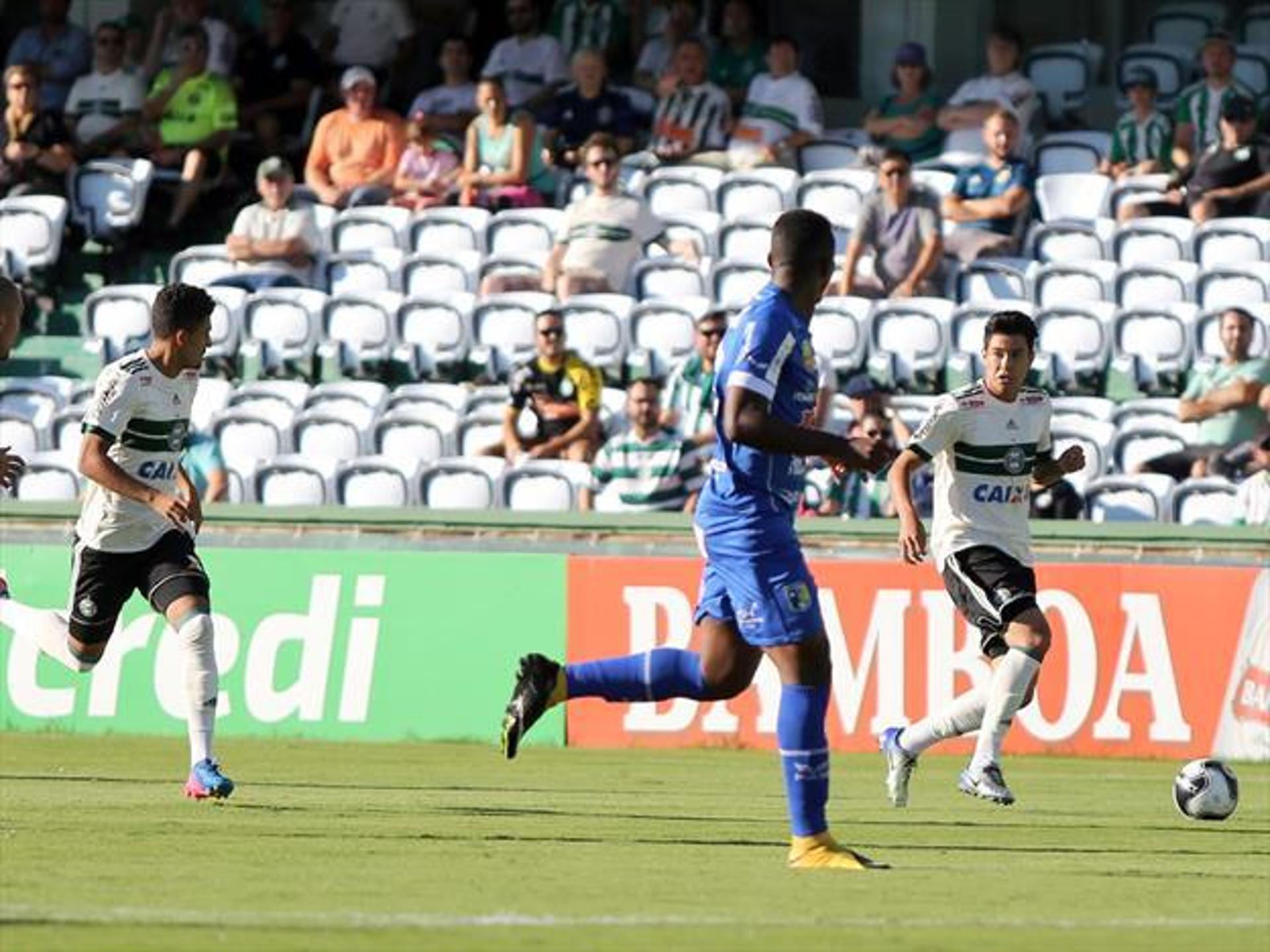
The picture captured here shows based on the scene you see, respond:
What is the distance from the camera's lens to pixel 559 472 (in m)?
19.2

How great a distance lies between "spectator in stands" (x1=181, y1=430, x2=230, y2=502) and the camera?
19.4 m

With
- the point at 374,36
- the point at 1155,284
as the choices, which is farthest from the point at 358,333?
the point at 1155,284

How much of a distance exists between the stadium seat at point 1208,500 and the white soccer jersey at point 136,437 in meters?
7.71

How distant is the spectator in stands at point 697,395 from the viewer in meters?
18.6

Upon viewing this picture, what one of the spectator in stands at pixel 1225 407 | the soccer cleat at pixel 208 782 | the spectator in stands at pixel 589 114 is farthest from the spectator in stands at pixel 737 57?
the soccer cleat at pixel 208 782

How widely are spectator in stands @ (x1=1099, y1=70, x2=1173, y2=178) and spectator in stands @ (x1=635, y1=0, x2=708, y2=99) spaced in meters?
3.32

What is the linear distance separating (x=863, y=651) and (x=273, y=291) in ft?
21.9

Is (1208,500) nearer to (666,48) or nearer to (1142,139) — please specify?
(1142,139)

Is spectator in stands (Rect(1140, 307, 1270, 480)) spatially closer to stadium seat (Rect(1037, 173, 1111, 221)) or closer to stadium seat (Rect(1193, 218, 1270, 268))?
stadium seat (Rect(1193, 218, 1270, 268))

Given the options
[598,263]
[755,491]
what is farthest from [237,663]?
[755,491]

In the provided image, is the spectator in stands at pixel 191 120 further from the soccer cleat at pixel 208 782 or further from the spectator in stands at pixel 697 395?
the soccer cleat at pixel 208 782

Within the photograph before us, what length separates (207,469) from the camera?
19.5m

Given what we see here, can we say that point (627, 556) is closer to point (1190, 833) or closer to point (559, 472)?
point (559, 472)

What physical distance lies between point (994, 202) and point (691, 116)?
2.72 m
